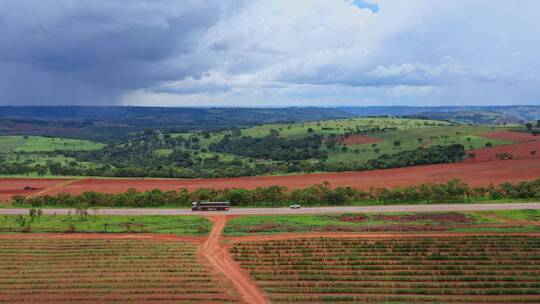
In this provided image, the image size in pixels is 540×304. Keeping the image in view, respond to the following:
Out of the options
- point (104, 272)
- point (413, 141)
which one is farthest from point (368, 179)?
point (413, 141)

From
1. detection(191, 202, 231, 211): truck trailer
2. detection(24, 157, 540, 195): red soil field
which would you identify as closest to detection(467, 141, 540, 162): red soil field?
detection(24, 157, 540, 195): red soil field

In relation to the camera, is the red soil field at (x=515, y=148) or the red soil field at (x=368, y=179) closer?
the red soil field at (x=368, y=179)

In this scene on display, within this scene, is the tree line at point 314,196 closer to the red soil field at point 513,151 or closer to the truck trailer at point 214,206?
the truck trailer at point 214,206

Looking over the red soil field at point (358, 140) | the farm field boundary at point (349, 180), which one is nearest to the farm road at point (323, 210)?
the farm field boundary at point (349, 180)

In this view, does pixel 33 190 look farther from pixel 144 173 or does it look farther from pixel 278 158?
pixel 278 158

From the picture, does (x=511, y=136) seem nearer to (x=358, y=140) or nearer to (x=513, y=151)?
(x=513, y=151)

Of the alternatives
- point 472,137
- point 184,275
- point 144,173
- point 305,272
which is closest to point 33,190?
point 144,173

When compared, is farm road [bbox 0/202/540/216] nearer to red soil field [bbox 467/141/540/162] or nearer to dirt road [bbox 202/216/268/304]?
dirt road [bbox 202/216/268/304]
